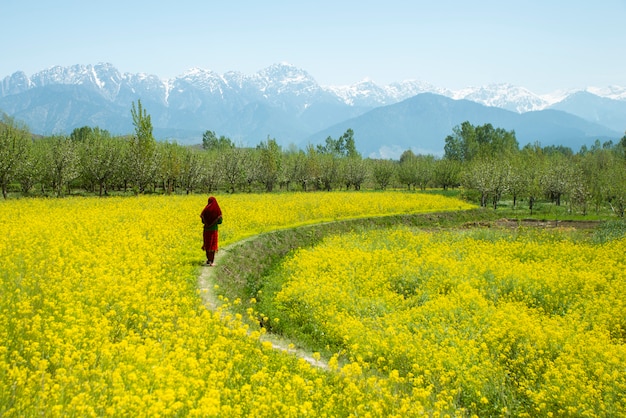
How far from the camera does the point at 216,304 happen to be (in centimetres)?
1180

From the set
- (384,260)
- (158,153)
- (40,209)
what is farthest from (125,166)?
(384,260)

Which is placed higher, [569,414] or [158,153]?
[158,153]

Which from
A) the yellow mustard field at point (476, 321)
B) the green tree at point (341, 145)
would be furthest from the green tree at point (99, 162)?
the green tree at point (341, 145)

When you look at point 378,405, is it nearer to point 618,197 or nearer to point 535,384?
point 535,384

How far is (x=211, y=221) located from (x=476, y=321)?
31.4ft

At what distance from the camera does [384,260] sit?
760 inches

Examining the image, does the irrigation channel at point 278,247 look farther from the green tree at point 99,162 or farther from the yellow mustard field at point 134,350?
the green tree at point 99,162

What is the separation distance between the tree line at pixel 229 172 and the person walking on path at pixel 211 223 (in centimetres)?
3142

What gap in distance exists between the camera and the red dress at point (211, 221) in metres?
15.2

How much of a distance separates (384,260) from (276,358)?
11309 mm

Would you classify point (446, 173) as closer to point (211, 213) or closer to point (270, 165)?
point (270, 165)

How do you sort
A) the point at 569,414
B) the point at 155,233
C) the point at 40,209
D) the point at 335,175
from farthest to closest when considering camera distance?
the point at 335,175 → the point at 40,209 → the point at 155,233 → the point at 569,414

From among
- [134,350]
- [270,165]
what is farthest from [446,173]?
[134,350]

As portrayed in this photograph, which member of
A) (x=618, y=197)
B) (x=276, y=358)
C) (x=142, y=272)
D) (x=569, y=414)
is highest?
(x=618, y=197)
